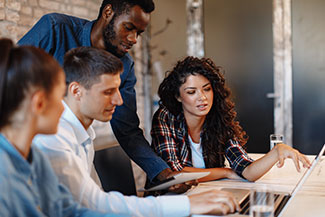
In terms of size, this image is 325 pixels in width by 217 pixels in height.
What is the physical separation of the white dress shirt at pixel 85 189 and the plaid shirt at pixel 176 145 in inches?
30.0

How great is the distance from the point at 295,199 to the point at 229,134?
0.78 meters

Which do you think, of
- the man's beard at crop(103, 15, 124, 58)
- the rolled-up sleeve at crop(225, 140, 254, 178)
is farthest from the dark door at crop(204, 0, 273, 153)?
the man's beard at crop(103, 15, 124, 58)

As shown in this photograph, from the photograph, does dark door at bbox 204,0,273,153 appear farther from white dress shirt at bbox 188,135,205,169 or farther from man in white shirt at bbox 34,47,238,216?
man in white shirt at bbox 34,47,238,216

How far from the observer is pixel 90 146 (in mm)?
1393

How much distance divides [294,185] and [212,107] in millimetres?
748

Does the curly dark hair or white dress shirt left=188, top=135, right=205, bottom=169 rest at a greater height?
the curly dark hair

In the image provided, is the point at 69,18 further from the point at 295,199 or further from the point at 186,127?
the point at 295,199

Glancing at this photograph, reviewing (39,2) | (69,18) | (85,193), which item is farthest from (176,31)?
(85,193)

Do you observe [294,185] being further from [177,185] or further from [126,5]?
[126,5]

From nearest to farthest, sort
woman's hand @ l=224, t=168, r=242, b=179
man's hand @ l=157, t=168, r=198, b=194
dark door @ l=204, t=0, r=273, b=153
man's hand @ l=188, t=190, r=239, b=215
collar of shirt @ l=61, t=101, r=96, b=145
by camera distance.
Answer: man's hand @ l=188, t=190, r=239, b=215, collar of shirt @ l=61, t=101, r=96, b=145, man's hand @ l=157, t=168, r=198, b=194, woman's hand @ l=224, t=168, r=242, b=179, dark door @ l=204, t=0, r=273, b=153

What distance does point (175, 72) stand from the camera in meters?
2.23

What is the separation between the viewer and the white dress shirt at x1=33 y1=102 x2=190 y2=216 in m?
1.08

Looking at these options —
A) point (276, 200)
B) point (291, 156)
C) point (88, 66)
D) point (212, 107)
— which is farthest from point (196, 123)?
point (88, 66)

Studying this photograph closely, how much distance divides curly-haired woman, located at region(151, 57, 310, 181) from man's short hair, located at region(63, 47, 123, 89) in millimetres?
794
